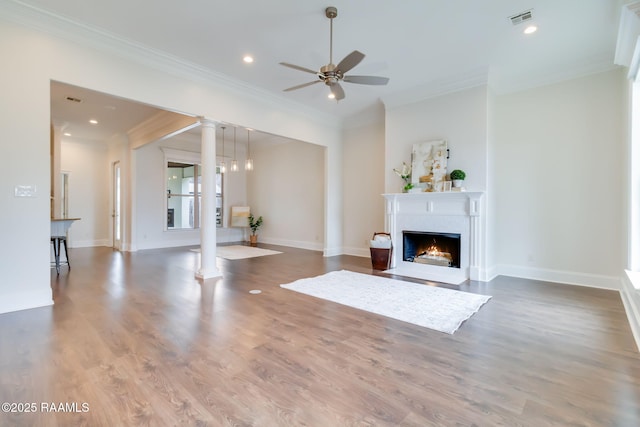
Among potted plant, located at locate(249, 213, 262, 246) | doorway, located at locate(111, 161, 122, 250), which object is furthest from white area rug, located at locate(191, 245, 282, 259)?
doorway, located at locate(111, 161, 122, 250)

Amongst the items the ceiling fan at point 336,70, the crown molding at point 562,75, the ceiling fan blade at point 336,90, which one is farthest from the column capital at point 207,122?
the crown molding at point 562,75

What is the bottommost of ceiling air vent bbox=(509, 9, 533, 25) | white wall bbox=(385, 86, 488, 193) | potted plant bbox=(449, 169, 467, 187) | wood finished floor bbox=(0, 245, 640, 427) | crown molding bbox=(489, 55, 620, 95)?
wood finished floor bbox=(0, 245, 640, 427)

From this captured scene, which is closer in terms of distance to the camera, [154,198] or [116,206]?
[154,198]

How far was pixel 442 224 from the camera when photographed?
498 centimetres

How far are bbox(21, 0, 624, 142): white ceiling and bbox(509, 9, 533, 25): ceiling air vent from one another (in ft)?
0.16

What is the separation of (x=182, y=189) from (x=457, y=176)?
7802 mm

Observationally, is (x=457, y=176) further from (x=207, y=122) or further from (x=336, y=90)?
(x=207, y=122)

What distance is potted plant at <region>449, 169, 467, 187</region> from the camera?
472 centimetres

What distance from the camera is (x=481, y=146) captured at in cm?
466

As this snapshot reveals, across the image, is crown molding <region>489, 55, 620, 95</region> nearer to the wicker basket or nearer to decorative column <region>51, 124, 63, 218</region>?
the wicker basket

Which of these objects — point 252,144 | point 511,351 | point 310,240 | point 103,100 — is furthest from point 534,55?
point 252,144

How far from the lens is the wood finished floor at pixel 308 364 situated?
159 centimetres

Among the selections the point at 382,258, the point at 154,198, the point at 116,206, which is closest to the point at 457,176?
the point at 382,258

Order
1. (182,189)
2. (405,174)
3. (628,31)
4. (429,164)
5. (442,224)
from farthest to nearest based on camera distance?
(182,189) < (405,174) < (429,164) < (442,224) < (628,31)
